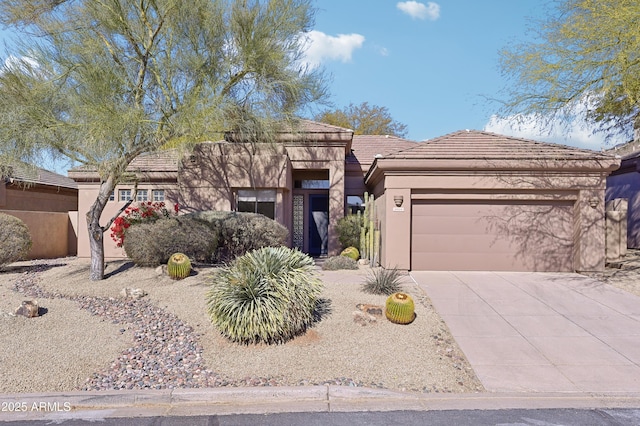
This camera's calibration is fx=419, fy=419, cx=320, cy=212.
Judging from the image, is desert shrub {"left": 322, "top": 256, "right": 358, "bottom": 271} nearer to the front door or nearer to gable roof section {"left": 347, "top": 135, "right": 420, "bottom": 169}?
the front door

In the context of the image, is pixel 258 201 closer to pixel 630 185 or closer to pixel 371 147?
pixel 371 147

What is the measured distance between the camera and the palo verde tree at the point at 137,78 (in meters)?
8.66

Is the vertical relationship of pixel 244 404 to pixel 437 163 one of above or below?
below

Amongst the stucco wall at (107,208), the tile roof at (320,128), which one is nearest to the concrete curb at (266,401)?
the stucco wall at (107,208)

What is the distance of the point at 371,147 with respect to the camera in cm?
1870

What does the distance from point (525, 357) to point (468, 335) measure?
0.93 m

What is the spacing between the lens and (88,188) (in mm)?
15531

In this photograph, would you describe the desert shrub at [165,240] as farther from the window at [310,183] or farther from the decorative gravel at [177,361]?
the window at [310,183]

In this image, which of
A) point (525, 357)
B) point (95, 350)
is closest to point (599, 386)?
point (525, 357)

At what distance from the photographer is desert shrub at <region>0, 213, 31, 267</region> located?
10914 millimetres

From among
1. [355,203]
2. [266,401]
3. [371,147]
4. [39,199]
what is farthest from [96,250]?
[371,147]

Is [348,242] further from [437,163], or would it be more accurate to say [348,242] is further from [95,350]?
[95,350]

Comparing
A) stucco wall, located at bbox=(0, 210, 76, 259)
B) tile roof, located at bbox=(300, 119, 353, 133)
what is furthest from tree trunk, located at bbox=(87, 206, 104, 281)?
tile roof, located at bbox=(300, 119, 353, 133)

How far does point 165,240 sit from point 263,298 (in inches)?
209
